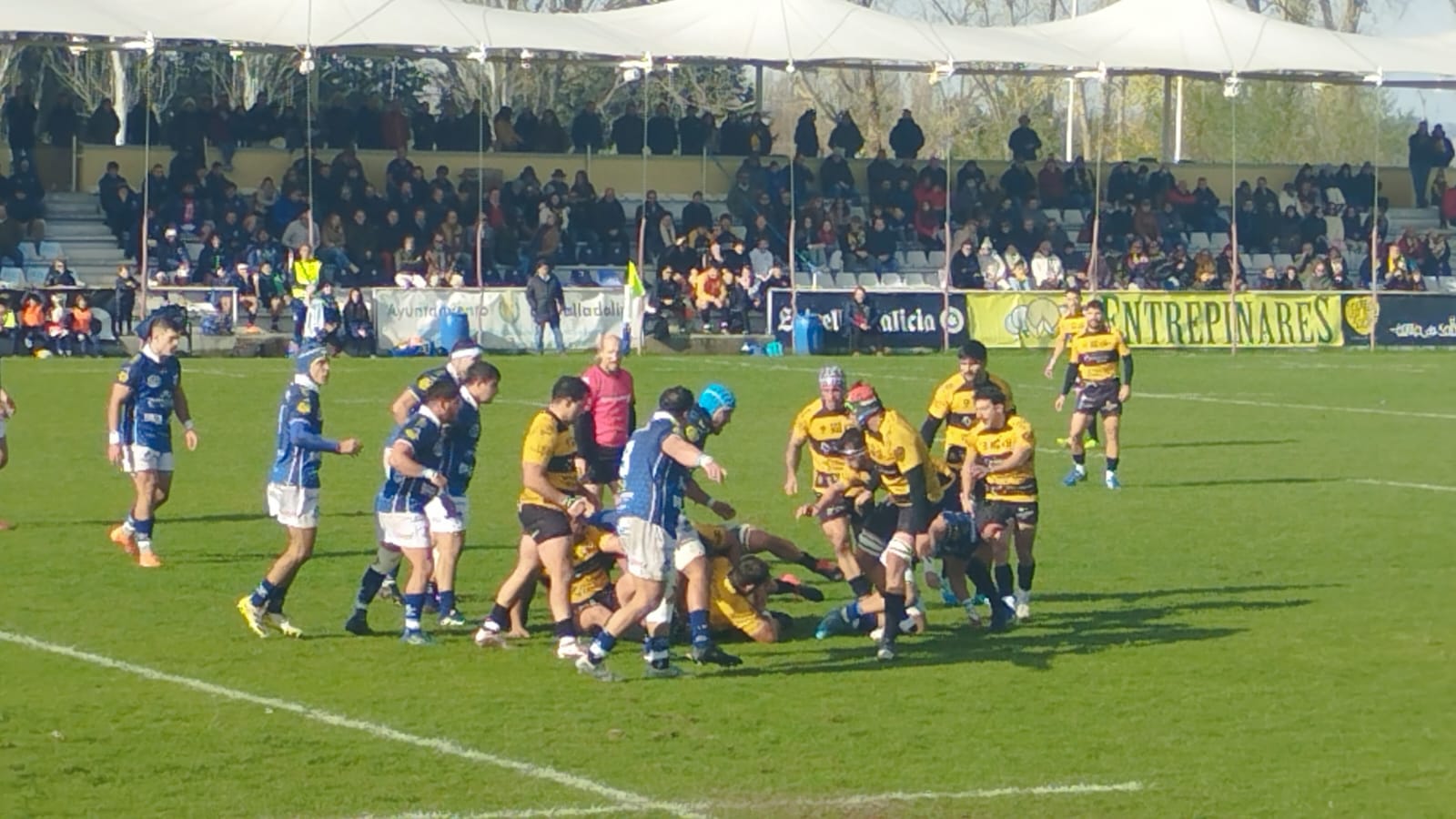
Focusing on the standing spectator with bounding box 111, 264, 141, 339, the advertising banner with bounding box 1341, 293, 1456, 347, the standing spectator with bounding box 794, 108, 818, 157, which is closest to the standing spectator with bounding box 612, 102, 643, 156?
the standing spectator with bounding box 794, 108, 818, 157

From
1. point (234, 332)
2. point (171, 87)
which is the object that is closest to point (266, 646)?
point (234, 332)

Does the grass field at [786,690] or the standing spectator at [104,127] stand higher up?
the standing spectator at [104,127]

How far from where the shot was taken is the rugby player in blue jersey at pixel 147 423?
677 inches

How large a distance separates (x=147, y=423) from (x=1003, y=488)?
21.4 ft

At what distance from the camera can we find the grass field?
10484 millimetres

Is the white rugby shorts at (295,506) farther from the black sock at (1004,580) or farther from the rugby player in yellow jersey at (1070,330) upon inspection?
the rugby player in yellow jersey at (1070,330)

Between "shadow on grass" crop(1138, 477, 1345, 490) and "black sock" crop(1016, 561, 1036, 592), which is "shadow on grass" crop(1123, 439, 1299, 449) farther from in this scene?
"black sock" crop(1016, 561, 1036, 592)

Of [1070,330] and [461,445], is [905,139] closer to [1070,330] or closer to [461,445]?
[1070,330]

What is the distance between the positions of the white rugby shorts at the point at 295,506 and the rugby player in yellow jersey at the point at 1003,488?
4207 millimetres

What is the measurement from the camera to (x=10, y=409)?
1928 centimetres

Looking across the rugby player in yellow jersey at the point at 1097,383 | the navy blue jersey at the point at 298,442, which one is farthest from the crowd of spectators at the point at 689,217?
the navy blue jersey at the point at 298,442

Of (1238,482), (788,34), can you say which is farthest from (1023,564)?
(788,34)

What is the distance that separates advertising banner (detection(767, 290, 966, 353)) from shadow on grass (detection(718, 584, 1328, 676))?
86.7 feet

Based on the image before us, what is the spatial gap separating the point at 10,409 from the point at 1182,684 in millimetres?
10615
